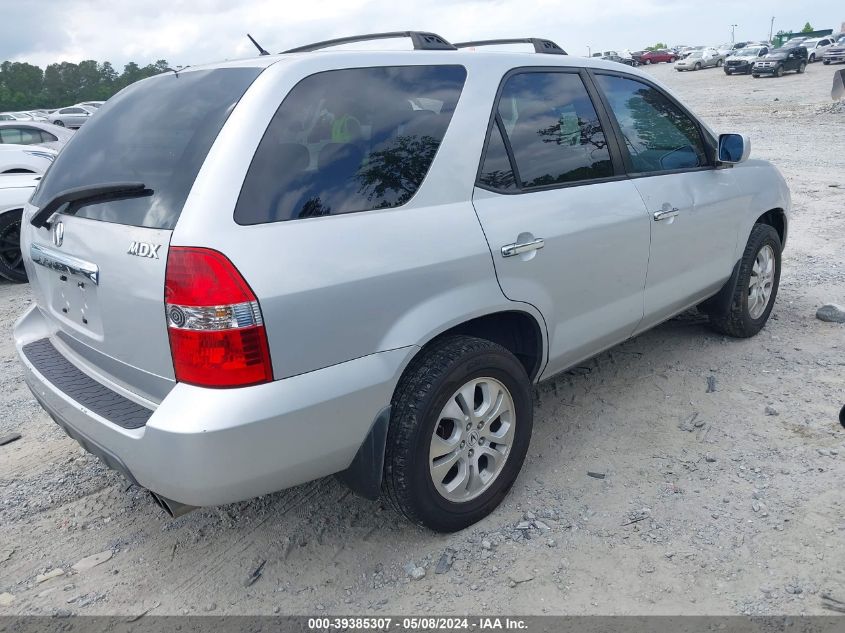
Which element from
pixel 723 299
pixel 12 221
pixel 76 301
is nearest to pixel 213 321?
pixel 76 301

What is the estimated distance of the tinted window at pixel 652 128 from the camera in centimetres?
363

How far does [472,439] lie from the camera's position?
9.27 feet

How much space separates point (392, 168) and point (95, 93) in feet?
241

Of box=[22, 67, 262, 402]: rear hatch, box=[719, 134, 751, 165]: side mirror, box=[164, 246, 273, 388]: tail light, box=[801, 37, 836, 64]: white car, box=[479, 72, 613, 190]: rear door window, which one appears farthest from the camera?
box=[801, 37, 836, 64]: white car

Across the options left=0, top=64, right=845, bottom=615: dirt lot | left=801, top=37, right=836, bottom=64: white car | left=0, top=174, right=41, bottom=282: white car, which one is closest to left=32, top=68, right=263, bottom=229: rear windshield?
left=0, top=64, right=845, bottom=615: dirt lot

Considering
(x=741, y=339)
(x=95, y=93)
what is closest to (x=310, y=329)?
(x=741, y=339)

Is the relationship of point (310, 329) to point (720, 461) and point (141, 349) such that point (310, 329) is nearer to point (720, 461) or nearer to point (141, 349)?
point (141, 349)

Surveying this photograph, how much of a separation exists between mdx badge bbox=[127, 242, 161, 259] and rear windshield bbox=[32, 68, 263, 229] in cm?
7

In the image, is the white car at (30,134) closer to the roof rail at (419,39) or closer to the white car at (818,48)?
the roof rail at (419,39)

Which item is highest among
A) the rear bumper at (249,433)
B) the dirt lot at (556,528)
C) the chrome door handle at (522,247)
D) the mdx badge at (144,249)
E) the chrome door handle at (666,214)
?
the mdx badge at (144,249)

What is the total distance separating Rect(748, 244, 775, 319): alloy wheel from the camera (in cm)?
468

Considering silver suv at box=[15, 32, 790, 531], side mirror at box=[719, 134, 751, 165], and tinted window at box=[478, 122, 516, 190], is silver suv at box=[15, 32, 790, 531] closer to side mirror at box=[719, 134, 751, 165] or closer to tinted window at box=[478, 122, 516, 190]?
tinted window at box=[478, 122, 516, 190]

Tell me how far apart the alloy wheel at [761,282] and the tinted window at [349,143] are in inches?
112

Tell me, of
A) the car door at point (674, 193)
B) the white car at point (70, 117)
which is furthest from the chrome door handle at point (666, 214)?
the white car at point (70, 117)
